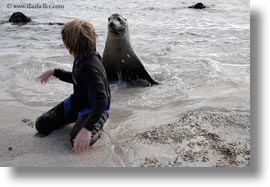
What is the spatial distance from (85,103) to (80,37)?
0.57 metres

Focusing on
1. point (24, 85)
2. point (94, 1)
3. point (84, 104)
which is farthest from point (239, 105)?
point (94, 1)

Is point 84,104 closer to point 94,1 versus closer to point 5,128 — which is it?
point 5,128

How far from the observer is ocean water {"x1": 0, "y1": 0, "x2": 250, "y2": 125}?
4207 mm

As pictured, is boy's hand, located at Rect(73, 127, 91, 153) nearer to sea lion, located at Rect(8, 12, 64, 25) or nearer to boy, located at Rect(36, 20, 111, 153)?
boy, located at Rect(36, 20, 111, 153)

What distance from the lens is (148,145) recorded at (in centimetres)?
325

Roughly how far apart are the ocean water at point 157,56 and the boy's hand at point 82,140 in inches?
29.4

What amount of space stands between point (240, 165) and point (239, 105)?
45.5 inches

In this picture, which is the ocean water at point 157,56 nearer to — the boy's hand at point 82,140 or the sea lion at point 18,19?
the sea lion at point 18,19

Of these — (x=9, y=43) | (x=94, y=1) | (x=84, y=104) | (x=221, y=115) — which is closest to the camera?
(x=84, y=104)

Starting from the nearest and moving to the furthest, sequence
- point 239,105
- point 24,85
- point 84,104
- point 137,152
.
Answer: point 137,152 → point 84,104 → point 239,105 → point 24,85

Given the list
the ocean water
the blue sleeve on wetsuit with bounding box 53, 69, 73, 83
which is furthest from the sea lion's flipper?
the blue sleeve on wetsuit with bounding box 53, 69, 73, 83

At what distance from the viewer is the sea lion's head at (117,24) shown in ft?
15.8

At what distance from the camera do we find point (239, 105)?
158 inches

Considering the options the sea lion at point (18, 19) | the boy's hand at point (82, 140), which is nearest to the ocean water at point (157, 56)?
the sea lion at point (18, 19)
